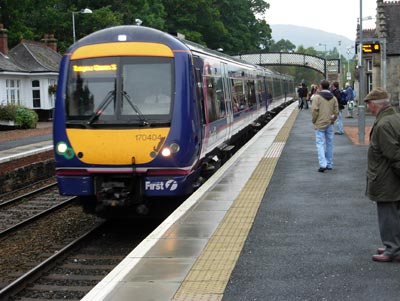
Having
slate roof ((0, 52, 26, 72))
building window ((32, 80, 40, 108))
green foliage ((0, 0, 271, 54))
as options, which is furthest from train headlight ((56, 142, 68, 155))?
green foliage ((0, 0, 271, 54))

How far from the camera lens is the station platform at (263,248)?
5219 millimetres

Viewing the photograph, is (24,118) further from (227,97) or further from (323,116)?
(323,116)

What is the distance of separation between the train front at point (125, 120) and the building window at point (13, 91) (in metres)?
28.3

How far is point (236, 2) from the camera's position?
258 ft

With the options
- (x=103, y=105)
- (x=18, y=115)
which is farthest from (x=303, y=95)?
(x=103, y=105)

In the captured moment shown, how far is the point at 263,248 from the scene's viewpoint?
257 inches

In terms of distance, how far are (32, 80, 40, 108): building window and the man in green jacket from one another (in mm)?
36038

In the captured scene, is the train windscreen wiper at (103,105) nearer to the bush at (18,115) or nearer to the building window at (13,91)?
the bush at (18,115)

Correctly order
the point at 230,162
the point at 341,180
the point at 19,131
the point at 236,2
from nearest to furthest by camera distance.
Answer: the point at 341,180 → the point at 230,162 → the point at 19,131 → the point at 236,2

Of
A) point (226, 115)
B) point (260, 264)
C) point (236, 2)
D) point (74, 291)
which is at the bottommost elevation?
point (74, 291)

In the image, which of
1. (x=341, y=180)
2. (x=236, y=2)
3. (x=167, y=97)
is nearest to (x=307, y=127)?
(x=341, y=180)

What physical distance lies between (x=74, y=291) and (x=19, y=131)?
23.7 metres

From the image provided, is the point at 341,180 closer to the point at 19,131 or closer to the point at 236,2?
the point at 19,131

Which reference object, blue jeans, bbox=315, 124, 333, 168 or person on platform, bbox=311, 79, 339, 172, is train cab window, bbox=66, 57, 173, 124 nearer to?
person on platform, bbox=311, 79, 339, 172
